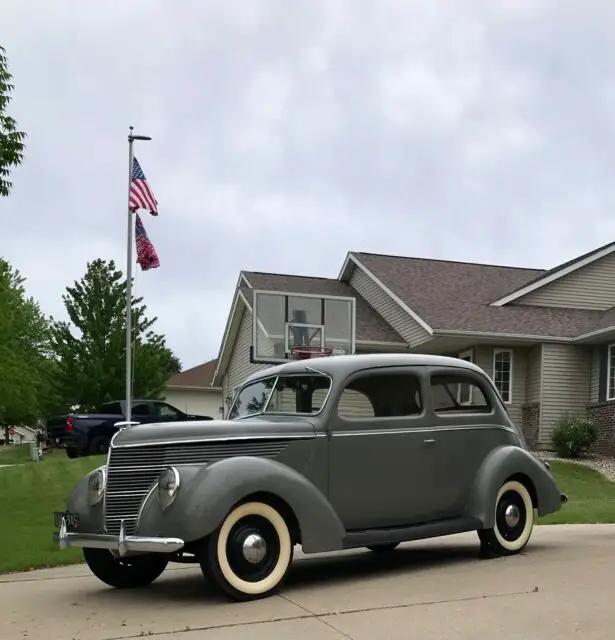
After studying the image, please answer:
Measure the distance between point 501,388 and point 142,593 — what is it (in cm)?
1932

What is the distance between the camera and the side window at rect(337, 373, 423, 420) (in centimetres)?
756

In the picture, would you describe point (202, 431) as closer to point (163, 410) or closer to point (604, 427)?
point (604, 427)

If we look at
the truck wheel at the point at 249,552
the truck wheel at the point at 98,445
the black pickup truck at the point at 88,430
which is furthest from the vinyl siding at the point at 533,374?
the truck wheel at the point at 249,552

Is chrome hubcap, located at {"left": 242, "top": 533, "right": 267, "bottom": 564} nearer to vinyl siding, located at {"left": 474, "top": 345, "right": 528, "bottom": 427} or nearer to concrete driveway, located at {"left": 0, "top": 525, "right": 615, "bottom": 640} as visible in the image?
concrete driveway, located at {"left": 0, "top": 525, "right": 615, "bottom": 640}

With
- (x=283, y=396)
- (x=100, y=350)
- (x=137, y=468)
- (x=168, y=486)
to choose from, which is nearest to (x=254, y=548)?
(x=168, y=486)

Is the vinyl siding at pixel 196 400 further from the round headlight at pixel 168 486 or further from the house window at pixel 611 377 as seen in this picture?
the round headlight at pixel 168 486

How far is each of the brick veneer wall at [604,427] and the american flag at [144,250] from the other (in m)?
12.5

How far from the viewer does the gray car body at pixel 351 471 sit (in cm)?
638

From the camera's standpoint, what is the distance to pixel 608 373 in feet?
77.6

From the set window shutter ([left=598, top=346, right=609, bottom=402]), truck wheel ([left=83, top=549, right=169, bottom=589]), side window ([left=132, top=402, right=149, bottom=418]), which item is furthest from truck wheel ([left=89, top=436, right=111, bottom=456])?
truck wheel ([left=83, top=549, right=169, bottom=589])

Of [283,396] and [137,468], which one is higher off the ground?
Answer: [283,396]

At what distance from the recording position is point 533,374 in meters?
25.0

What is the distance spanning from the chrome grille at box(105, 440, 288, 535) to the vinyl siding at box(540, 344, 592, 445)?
62.1ft

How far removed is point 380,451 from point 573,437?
1635cm
